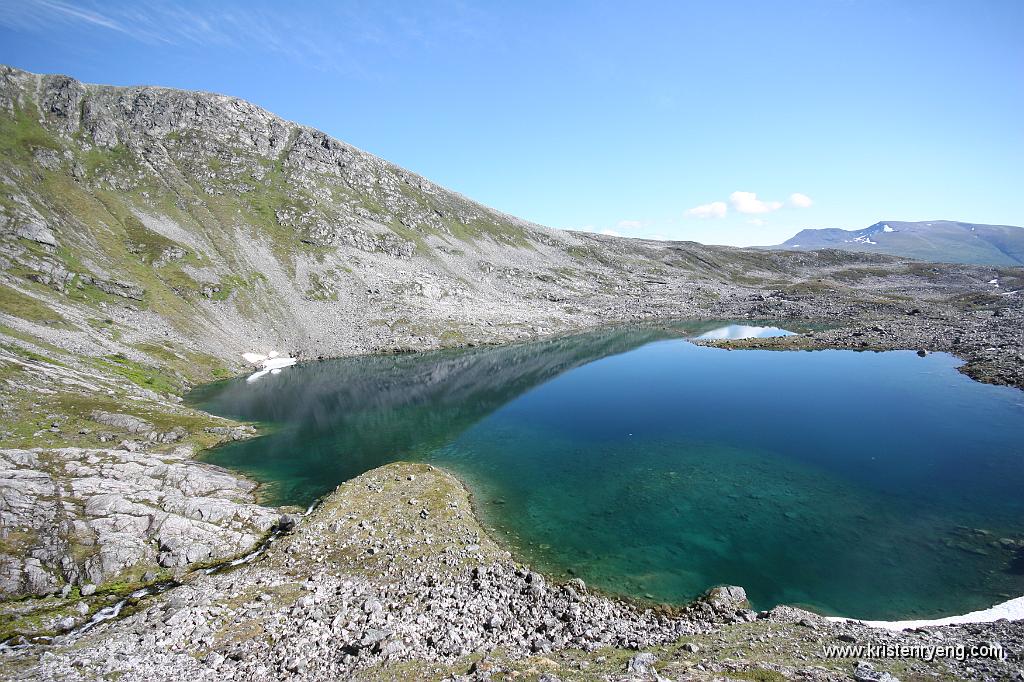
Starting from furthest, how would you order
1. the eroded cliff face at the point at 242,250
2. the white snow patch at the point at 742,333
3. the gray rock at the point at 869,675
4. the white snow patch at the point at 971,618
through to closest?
the white snow patch at the point at 742,333 → the eroded cliff face at the point at 242,250 → the white snow patch at the point at 971,618 → the gray rock at the point at 869,675

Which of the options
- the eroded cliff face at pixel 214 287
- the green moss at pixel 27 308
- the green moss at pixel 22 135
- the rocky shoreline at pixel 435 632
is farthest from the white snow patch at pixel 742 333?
the green moss at pixel 22 135

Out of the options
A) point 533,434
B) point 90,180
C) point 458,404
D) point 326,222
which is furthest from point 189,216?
point 533,434

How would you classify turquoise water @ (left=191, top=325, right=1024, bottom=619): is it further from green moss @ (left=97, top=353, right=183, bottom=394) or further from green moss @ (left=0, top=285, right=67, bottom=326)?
green moss @ (left=0, top=285, right=67, bottom=326)

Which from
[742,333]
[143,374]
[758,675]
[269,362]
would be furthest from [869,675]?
[742,333]

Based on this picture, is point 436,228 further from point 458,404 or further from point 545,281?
point 458,404

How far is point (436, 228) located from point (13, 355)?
13241 cm

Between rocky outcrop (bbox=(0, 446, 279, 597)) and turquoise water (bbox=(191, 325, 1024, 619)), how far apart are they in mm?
6294

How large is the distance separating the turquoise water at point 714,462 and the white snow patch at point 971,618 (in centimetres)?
66

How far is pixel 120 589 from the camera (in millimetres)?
23406

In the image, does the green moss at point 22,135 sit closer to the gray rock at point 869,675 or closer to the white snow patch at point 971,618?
the gray rock at point 869,675

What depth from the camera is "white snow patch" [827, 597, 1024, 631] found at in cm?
2067

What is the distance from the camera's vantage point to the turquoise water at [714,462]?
25.9 meters

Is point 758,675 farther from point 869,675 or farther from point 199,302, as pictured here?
point 199,302

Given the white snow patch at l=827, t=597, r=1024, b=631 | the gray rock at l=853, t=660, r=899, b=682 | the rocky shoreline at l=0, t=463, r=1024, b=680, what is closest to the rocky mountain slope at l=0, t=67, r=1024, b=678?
the rocky shoreline at l=0, t=463, r=1024, b=680
